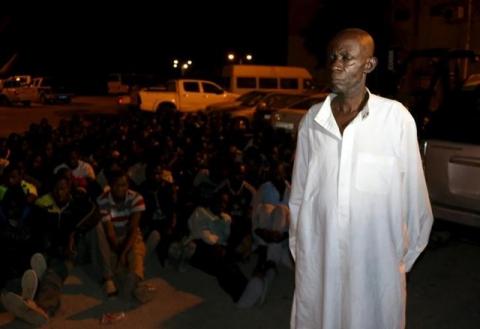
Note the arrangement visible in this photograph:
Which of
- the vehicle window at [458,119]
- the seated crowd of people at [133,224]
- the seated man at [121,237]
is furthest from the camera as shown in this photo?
the vehicle window at [458,119]

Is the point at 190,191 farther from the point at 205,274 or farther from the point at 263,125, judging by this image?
the point at 263,125

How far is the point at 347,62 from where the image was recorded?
2.52 m

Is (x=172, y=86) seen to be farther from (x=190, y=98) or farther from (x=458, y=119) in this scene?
(x=458, y=119)

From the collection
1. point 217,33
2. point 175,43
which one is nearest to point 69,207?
point 217,33

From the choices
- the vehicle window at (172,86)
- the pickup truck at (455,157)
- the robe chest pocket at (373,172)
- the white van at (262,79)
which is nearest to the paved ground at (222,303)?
the pickup truck at (455,157)

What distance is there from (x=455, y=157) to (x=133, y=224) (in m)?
2.90

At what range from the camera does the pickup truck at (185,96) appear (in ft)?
70.4

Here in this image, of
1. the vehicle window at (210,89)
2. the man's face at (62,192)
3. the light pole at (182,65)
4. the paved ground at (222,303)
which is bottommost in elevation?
the paved ground at (222,303)

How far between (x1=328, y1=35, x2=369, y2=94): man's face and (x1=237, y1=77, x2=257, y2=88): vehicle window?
19.9 metres

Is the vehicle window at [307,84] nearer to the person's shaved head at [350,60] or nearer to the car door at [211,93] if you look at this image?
the car door at [211,93]

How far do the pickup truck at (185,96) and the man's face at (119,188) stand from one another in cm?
1571

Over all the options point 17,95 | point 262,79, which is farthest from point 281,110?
Result: point 17,95

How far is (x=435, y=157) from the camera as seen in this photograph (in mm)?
5336

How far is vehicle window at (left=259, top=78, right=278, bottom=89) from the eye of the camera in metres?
22.5
